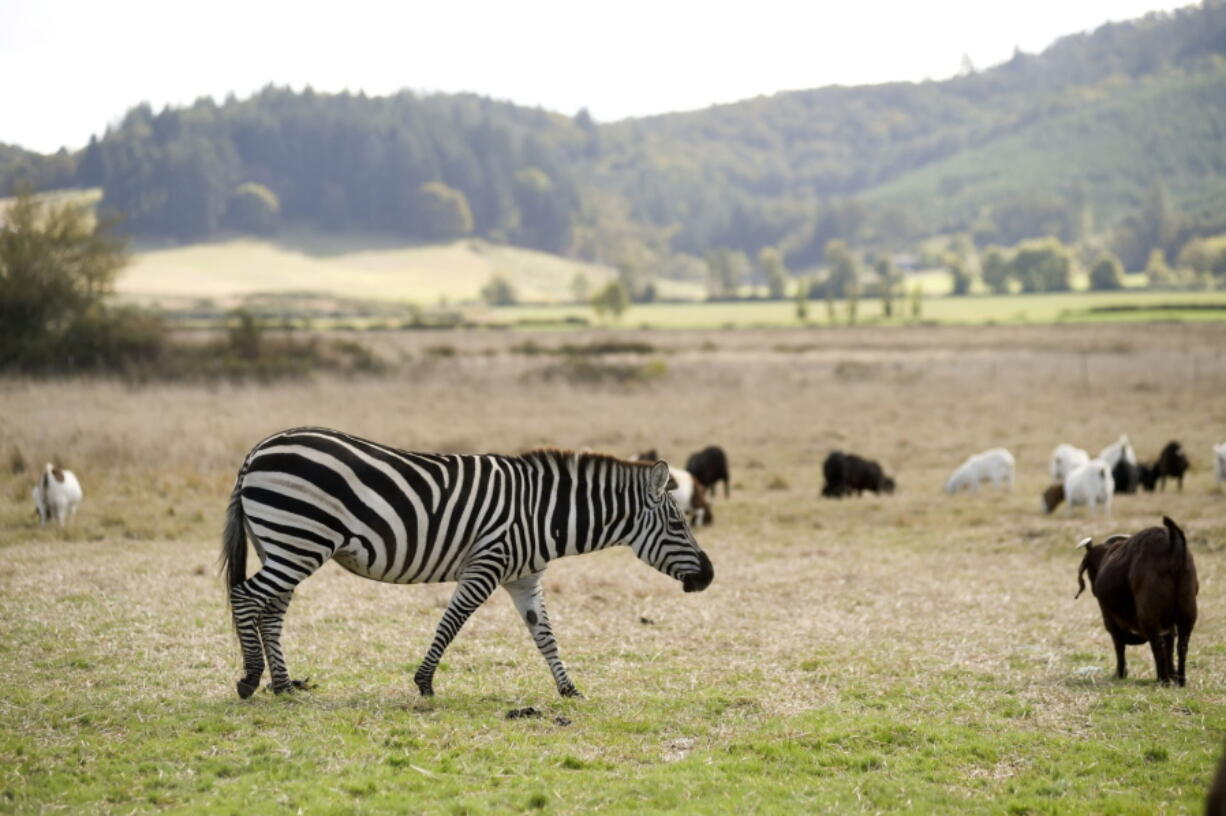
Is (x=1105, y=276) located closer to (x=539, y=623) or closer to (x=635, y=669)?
(x=635, y=669)

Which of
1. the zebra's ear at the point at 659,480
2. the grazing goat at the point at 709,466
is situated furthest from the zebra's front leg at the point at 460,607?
the grazing goat at the point at 709,466

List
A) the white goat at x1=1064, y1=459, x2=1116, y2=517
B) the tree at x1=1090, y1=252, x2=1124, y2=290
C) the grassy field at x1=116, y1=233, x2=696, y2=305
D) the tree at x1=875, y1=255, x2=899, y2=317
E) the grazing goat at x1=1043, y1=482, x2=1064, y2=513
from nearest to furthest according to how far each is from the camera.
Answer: the white goat at x1=1064, y1=459, x2=1116, y2=517 < the grazing goat at x1=1043, y1=482, x2=1064, y2=513 < the tree at x1=875, y1=255, x2=899, y2=317 < the tree at x1=1090, y1=252, x2=1124, y2=290 < the grassy field at x1=116, y1=233, x2=696, y2=305

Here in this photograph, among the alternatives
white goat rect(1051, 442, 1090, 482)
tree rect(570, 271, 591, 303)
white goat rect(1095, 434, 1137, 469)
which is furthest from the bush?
white goat rect(1095, 434, 1137, 469)

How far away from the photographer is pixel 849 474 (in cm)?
2062

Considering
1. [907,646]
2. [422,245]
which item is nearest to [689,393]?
[907,646]

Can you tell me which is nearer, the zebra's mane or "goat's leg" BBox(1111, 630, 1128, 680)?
the zebra's mane

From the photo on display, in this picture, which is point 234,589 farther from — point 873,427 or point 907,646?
point 873,427

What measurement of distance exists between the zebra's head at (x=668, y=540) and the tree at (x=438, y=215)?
619ft

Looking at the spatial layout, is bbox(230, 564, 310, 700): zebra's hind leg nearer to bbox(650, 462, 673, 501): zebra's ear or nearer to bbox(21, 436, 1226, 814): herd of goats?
bbox(650, 462, 673, 501): zebra's ear

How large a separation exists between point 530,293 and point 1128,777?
493 ft

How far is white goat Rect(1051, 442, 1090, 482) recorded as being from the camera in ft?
66.2

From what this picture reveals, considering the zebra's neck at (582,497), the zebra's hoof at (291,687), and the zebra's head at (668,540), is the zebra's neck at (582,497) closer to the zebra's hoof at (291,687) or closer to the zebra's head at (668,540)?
the zebra's head at (668,540)

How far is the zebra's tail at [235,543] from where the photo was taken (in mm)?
8359

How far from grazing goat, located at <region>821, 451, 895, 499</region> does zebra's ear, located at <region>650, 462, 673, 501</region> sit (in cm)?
1232
